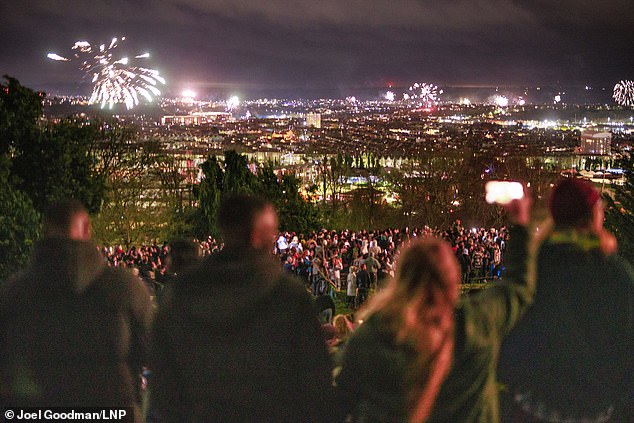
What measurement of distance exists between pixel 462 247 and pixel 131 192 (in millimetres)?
32179

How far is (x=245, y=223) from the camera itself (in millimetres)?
2900

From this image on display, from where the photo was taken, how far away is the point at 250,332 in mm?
2791

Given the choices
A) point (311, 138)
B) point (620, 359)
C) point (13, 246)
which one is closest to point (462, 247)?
Answer: point (13, 246)

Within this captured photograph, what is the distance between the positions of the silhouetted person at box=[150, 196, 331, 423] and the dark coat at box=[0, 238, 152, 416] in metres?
0.53

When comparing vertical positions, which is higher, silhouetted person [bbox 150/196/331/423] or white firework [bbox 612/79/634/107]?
white firework [bbox 612/79/634/107]

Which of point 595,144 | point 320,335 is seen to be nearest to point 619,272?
point 320,335

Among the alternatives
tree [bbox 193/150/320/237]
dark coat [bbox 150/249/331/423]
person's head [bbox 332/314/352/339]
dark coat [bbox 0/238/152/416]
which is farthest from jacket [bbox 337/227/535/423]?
tree [bbox 193/150/320/237]

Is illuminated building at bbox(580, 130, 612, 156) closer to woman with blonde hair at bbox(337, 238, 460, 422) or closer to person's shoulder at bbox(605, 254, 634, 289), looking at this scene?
person's shoulder at bbox(605, 254, 634, 289)

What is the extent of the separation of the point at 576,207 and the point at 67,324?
8.15 ft

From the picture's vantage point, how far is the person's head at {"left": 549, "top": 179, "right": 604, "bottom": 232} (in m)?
3.34

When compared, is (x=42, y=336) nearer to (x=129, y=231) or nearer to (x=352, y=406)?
(x=352, y=406)

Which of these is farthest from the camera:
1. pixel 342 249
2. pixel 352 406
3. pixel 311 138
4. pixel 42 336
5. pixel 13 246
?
pixel 311 138

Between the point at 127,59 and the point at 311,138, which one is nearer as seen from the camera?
the point at 127,59

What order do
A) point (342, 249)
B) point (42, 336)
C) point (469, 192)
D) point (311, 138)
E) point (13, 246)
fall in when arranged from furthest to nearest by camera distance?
point (311, 138) < point (469, 192) < point (342, 249) < point (13, 246) < point (42, 336)
